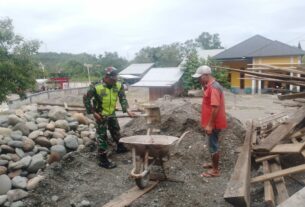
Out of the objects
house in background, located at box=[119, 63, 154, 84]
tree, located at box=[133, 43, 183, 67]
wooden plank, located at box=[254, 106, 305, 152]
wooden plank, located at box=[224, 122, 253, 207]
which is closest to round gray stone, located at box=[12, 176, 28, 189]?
wooden plank, located at box=[224, 122, 253, 207]

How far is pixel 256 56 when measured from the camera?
26672 mm

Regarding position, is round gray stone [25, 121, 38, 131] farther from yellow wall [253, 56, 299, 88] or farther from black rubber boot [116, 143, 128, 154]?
yellow wall [253, 56, 299, 88]

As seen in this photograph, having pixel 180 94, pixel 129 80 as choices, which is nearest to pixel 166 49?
pixel 129 80

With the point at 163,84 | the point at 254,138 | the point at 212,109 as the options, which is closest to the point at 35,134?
the point at 212,109

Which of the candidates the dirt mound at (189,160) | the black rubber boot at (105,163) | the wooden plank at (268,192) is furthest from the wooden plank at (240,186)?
the black rubber boot at (105,163)

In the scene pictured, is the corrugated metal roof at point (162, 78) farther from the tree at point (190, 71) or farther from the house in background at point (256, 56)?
the house in background at point (256, 56)

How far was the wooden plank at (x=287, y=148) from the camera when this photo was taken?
5602mm

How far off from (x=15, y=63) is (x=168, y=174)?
337 centimetres

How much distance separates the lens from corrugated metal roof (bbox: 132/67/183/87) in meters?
27.1

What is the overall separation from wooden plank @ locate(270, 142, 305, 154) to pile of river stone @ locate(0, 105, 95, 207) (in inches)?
161

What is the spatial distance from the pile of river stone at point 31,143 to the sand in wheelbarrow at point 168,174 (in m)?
0.41

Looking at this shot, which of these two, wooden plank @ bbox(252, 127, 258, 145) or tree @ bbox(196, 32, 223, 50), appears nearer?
wooden plank @ bbox(252, 127, 258, 145)

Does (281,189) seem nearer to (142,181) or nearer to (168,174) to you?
(142,181)

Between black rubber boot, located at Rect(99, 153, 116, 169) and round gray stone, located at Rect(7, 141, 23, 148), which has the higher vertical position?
round gray stone, located at Rect(7, 141, 23, 148)
